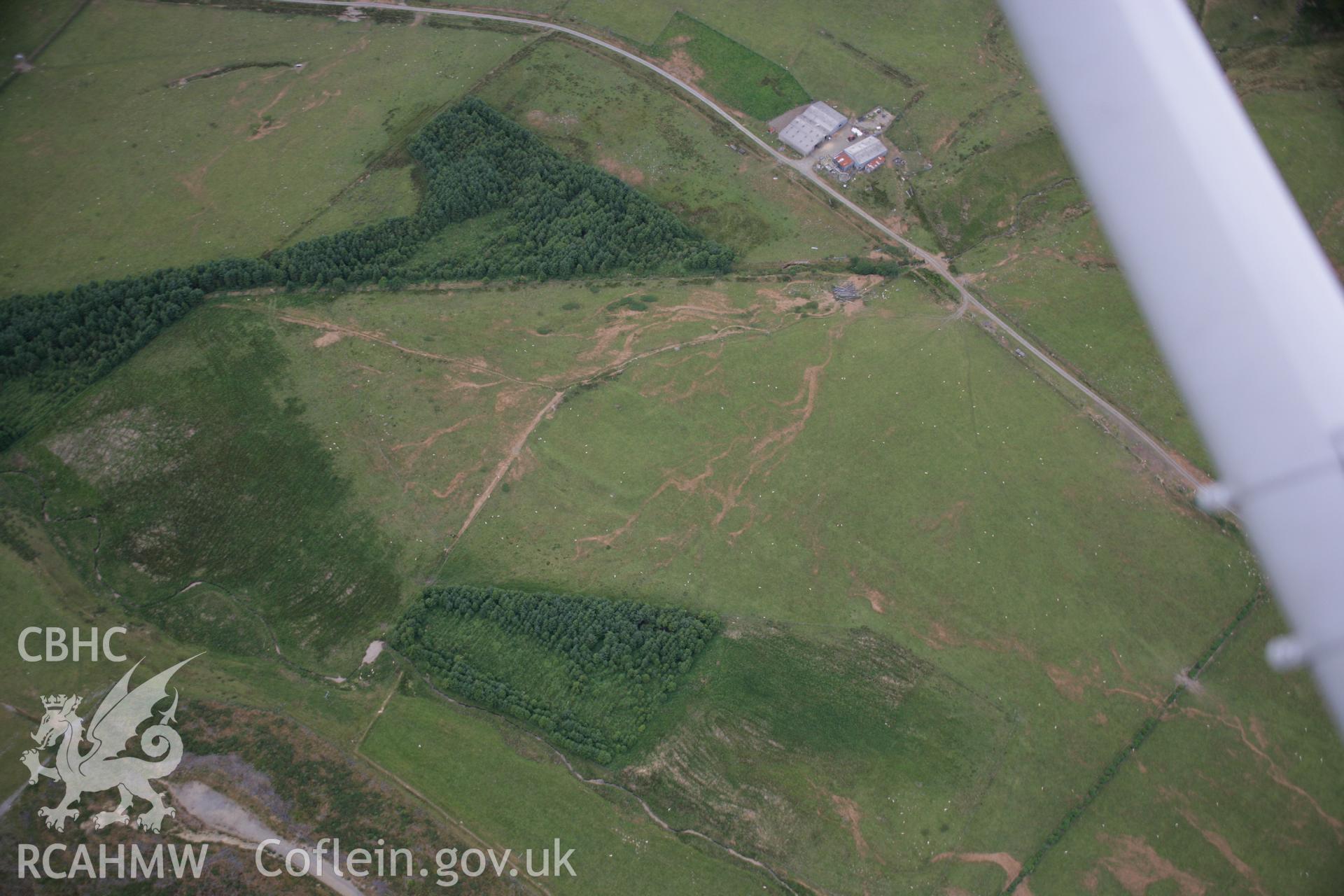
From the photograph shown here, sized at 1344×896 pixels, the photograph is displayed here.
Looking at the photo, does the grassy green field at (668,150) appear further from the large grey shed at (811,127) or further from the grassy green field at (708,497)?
the large grey shed at (811,127)

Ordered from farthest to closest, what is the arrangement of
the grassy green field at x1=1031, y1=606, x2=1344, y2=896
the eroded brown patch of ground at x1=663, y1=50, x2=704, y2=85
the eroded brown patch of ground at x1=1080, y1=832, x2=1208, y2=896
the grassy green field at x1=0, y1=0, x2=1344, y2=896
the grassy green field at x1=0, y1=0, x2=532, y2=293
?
1. the eroded brown patch of ground at x1=663, y1=50, x2=704, y2=85
2. the grassy green field at x1=0, y1=0, x2=532, y2=293
3. the grassy green field at x1=0, y1=0, x2=1344, y2=896
4. the grassy green field at x1=1031, y1=606, x2=1344, y2=896
5. the eroded brown patch of ground at x1=1080, y1=832, x2=1208, y2=896

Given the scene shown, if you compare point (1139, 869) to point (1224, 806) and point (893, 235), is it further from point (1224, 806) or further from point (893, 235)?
point (893, 235)

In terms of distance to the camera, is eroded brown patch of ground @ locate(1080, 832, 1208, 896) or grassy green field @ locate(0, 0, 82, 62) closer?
eroded brown patch of ground @ locate(1080, 832, 1208, 896)

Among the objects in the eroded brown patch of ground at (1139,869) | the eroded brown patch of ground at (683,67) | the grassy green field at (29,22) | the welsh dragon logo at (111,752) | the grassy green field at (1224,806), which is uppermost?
the eroded brown patch of ground at (683,67)

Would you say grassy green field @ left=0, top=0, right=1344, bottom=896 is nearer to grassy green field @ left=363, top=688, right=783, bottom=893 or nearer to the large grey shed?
grassy green field @ left=363, top=688, right=783, bottom=893

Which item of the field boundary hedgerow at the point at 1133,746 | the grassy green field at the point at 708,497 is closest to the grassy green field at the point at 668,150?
the grassy green field at the point at 708,497

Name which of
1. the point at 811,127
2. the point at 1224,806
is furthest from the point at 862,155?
the point at 1224,806

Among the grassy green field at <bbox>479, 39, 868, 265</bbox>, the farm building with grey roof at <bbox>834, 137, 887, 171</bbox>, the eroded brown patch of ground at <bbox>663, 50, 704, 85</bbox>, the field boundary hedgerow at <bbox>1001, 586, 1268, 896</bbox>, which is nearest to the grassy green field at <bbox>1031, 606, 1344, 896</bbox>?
the field boundary hedgerow at <bbox>1001, 586, 1268, 896</bbox>
